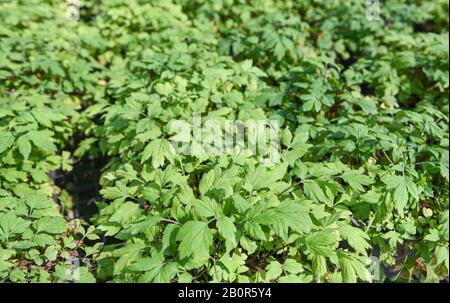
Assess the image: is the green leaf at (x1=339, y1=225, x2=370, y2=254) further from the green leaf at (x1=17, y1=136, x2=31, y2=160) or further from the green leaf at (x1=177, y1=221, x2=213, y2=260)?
the green leaf at (x1=17, y1=136, x2=31, y2=160)

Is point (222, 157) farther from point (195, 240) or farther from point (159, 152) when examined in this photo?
point (195, 240)

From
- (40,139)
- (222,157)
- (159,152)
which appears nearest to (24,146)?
(40,139)

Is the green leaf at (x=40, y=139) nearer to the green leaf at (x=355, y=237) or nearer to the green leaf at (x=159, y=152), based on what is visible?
the green leaf at (x=159, y=152)

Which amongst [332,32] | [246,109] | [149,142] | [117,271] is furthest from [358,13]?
[117,271]

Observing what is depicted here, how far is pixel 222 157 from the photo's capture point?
276 cm

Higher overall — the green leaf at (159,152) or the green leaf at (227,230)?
the green leaf at (227,230)

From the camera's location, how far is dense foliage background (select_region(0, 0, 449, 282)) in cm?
224

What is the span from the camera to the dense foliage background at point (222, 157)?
2.24m

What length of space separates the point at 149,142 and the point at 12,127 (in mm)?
1127

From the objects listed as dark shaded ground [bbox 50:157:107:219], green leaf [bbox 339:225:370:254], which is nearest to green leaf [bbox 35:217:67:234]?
dark shaded ground [bbox 50:157:107:219]

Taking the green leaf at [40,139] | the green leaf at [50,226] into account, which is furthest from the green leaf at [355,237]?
the green leaf at [40,139]

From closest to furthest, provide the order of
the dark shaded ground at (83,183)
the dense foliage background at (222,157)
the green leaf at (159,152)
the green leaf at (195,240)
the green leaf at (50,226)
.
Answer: the green leaf at (195,240)
the dense foliage background at (222,157)
the green leaf at (50,226)
the green leaf at (159,152)
the dark shaded ground at (83,183)

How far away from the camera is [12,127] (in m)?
3.18

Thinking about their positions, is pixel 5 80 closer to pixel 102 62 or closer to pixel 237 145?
pixel 102 62
